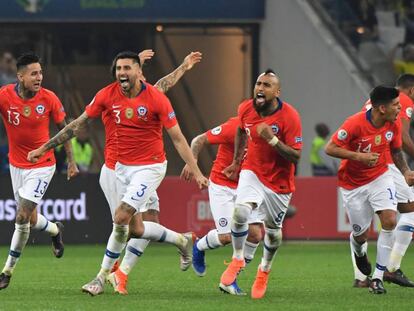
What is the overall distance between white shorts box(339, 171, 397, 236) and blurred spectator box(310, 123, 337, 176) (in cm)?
1296

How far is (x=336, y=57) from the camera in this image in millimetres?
32125

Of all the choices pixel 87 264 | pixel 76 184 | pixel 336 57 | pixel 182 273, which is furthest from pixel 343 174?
pixel 336 57

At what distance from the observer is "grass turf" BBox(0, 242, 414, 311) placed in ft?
48.4

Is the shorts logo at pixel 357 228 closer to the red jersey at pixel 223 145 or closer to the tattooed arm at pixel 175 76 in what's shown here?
the red jersey at pixel 223 145

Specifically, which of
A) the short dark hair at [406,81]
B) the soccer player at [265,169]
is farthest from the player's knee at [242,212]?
the short dark hair at [406,81]

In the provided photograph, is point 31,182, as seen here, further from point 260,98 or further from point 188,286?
point 260,98

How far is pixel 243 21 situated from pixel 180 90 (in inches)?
89.9

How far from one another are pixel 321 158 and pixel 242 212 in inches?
567

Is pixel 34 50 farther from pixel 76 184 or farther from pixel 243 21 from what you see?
pixel 76 184

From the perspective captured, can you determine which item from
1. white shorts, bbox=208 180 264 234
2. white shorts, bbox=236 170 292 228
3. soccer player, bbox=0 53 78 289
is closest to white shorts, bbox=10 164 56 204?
soccer player, bbox=0 53 78 289

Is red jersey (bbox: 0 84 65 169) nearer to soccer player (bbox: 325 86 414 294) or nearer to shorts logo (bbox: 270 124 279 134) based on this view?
shorts logo (bbox: 270 124 279 134)

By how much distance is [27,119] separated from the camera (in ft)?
57.8

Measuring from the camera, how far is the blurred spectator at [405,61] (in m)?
32.1

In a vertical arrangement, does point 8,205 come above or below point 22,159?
below
